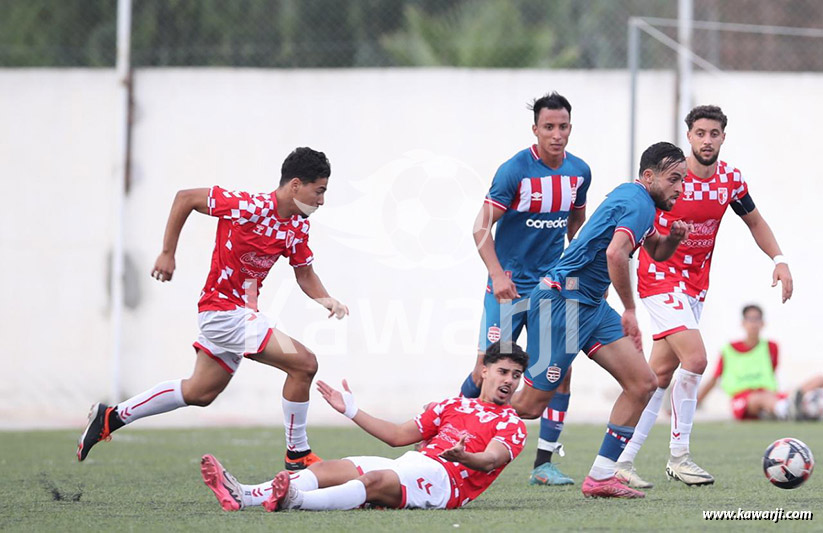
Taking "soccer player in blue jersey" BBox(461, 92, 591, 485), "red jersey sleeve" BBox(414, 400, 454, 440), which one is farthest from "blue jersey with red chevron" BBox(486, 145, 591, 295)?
"red jersey sleeve" BBox(414, 400, 454, 440)

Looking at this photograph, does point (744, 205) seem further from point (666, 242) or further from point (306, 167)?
point (306, 167)

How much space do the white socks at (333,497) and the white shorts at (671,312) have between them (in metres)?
2.76

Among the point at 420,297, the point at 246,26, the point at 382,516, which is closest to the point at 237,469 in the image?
the point at 382,516

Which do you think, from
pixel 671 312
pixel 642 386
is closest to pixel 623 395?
pixel 642 386

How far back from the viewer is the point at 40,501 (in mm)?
6211

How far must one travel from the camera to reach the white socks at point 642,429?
715 centimetres

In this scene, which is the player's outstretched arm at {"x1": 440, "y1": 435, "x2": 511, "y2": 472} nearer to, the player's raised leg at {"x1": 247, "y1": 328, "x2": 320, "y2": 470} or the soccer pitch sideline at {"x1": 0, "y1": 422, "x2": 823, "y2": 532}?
the soccer pitch sideline at {"x1": 0, "y1": 422, "x2": 823, "y2": 532}

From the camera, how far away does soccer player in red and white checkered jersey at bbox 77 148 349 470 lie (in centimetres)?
695

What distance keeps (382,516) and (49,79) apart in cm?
1086

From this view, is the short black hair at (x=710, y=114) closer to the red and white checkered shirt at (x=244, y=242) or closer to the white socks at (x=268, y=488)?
the red and white checkered shirt at (x=244, y=242)

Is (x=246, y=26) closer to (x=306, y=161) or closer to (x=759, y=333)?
(x=759, y=333)

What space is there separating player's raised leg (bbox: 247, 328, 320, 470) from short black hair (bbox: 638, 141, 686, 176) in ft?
7.55

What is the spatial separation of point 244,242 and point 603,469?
8.10ft

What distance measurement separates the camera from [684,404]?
24.6ft
